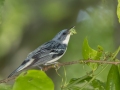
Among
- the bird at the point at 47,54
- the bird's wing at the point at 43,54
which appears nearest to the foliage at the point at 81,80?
the bird at the point at 47,54

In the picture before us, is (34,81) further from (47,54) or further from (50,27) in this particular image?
(50,27)

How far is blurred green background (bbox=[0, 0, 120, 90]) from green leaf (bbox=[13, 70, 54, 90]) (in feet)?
7.59

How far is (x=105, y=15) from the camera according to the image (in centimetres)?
367

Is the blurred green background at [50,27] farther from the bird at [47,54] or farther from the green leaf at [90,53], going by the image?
the green leaf at [90,53]

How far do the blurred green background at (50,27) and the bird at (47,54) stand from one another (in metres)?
1.18

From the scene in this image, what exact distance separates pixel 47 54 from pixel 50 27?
2069 mm

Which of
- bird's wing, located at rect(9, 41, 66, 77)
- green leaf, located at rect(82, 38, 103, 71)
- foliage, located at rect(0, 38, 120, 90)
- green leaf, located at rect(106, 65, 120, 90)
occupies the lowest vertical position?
green leaf, located at rect(106, 65, 120, 90)

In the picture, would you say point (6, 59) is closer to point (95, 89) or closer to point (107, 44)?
point (107, 44)

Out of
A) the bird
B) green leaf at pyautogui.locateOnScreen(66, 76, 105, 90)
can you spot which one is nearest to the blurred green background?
the bird

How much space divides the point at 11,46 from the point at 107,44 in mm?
1106

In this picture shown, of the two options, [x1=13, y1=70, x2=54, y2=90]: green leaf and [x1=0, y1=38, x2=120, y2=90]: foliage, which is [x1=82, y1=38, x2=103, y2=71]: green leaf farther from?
[x1=13, y1=70, x2=54, y2=90]: green leaf

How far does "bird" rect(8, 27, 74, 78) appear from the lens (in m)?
1.86

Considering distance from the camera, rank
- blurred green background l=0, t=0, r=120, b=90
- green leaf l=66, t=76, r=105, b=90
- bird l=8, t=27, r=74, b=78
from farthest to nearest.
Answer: blurred green background l=0, t=0, r=120, b=90 → bird l=8, t=27, r=74, b=78 → green leaf l=66, t=76, r=105, b=90

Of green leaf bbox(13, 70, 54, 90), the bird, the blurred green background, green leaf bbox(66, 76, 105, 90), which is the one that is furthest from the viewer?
the blurred green background
